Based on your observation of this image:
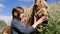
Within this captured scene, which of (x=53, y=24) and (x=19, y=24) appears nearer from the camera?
(x=19, y=24)

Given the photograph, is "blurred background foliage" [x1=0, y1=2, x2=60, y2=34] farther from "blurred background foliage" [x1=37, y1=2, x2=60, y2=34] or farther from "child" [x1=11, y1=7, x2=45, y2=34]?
"child" [x1=11, y1=7, x2=45, y2=34]

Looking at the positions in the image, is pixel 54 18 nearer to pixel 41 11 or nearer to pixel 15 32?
pixel 41 11

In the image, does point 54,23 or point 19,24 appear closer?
point 19,24

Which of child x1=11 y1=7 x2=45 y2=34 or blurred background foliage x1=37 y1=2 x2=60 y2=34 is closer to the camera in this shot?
child x1=11 y1=7 x2=45 y2=34

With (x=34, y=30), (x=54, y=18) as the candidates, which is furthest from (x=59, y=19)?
(x=34, y=30)

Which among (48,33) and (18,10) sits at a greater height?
(18,10)

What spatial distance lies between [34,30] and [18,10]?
0.70m

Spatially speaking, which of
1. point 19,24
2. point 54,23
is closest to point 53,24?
point 54,23

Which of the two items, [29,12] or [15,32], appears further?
[29,12]

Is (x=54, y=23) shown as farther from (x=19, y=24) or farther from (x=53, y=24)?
(x=19, y=24)


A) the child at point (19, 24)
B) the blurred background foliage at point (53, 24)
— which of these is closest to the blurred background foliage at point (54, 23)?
the blurred background foliage at point (53, 24)

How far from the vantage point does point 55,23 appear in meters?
8.22

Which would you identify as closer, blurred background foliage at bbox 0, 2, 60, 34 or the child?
the child

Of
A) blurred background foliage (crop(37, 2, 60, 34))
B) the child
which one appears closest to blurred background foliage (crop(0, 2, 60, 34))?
blurred background foliage (crop(37, 2, 60, 34))
